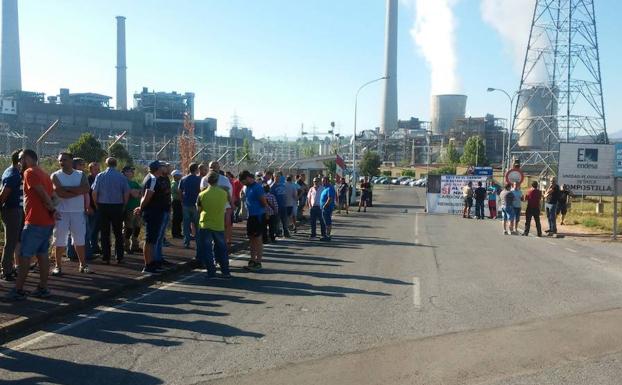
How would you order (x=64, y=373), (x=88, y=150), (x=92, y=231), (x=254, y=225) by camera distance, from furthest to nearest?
(x=88, y=150), (x=92, y=231), (x=254, y=225), (x=64, y=373)

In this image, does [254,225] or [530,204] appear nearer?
[254,225]

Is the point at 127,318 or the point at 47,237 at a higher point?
the point at 47,237

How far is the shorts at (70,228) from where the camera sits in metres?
9.11

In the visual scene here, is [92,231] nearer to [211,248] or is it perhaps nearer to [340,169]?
[211,248]

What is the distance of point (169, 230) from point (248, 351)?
11.1 meters

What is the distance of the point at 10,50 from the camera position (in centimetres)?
12444

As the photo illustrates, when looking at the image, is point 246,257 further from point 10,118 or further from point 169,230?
point 10,118

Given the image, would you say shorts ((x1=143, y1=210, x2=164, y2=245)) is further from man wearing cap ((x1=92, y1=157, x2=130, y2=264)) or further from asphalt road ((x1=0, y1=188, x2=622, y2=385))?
asphalt road ((x1=0, y1=188, x2=622, y2=385))

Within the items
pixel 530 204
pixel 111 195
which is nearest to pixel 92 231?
pixel 111 195

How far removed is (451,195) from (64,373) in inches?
1169

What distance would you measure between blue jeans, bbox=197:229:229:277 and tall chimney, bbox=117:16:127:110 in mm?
133691

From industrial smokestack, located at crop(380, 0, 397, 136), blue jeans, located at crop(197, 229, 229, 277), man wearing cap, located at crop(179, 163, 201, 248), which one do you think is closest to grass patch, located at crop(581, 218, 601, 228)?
man wearing cap, located at crop(179, 163, 201, 248)

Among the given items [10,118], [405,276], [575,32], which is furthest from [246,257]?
[10,118]

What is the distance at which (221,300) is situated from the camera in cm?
851
